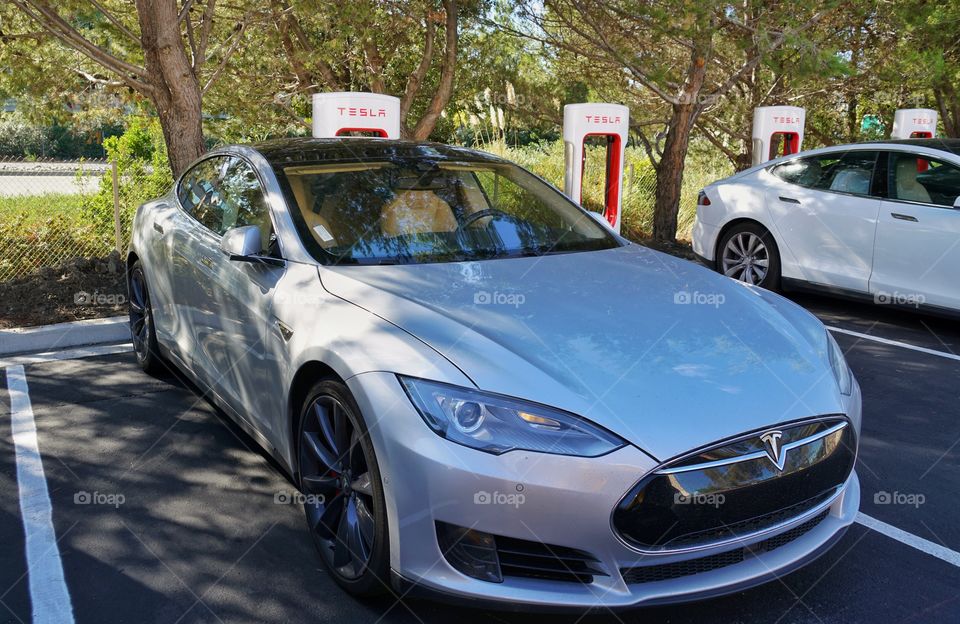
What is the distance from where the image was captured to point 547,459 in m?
2.43

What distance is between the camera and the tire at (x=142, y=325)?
5219mm

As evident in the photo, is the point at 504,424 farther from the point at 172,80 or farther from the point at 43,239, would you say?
the point at 43,239

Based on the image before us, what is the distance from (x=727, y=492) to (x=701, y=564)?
0.25 m

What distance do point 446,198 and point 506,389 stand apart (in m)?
1.72

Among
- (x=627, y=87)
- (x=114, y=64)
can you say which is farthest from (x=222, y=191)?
(x=627, y=87)

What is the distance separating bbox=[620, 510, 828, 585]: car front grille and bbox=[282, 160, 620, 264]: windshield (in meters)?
1.62

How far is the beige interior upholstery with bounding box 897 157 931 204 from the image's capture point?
21.5ft

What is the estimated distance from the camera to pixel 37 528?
3.50 metres

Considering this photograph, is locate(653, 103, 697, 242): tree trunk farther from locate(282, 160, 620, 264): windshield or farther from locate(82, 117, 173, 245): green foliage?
locate(282, 160, 620, 264): windshield

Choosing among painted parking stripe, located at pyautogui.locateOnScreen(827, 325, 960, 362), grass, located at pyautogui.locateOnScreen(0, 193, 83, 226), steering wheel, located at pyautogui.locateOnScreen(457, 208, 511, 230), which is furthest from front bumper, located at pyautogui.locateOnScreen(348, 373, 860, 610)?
grass, located at pyautogui.locateOnScreen(0, 193, 83, 226)

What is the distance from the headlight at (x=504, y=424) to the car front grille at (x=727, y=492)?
0.19 m

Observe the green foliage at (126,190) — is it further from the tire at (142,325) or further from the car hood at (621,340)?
the car hood at (621,340)

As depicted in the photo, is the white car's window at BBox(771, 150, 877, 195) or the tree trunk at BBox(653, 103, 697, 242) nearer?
the white car's window at BBox(771, 150, 877, 195)

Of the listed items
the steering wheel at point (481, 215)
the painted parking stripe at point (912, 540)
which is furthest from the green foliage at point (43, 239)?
the painted parking stripe at point (912, 540)
